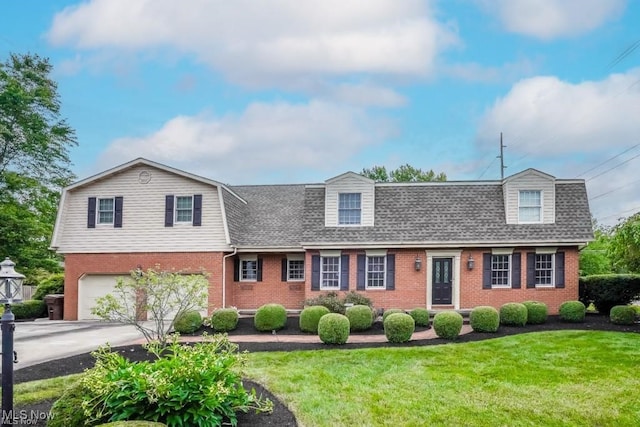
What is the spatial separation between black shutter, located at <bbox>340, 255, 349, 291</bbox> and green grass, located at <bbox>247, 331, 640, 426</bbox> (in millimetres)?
6936

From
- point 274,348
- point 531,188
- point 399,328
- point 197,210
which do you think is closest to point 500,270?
point 531,188

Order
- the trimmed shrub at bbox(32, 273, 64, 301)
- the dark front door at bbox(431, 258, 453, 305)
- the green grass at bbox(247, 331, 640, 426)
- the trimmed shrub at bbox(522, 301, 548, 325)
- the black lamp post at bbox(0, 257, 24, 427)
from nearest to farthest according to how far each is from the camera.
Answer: the black lamp post at bbox(0, 257, 24, 427) < the green grass at bbox(247, 331, 640, 426) < the trimmed shrub at bbox(522, 301, 548, 325) < the dark front door at bbox(431, 258, 453, 305) < the trimmed shrub at bbox(32, 273, 64, 301)

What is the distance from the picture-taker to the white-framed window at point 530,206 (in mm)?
17406

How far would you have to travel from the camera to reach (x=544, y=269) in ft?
56.1

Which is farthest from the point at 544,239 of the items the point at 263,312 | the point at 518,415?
the point at 518,415

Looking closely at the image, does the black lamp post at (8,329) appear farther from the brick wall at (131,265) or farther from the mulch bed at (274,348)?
the brick wall at (131,265)

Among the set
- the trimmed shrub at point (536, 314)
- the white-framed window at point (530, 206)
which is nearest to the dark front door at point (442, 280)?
the white-framed window at point (530, 206)

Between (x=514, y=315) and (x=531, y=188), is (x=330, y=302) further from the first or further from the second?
(x=531, y=188)

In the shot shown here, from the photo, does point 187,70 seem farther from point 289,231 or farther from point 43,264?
point 43,264

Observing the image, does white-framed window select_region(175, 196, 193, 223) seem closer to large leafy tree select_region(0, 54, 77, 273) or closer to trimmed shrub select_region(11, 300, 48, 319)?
trimmed shrub select_region(11, 300, 48, 319)

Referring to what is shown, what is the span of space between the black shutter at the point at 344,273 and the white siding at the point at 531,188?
20.4 ft

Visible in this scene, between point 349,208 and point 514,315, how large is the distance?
722 centimetres

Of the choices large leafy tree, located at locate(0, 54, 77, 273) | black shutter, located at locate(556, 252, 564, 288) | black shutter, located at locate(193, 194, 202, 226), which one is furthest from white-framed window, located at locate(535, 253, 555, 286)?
large leafy tree, located at locate(0, 54, 77, 273)

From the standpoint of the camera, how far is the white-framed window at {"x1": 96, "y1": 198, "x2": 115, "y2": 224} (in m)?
18.4
